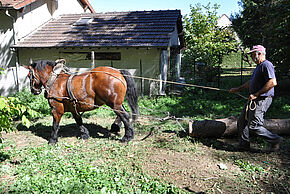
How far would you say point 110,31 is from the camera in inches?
477

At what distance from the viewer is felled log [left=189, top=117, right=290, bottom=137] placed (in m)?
5.41

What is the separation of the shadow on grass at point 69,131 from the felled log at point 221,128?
226 centimetres

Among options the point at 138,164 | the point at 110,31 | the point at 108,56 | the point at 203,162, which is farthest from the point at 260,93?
the point at 110,31

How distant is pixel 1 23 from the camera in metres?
12.1

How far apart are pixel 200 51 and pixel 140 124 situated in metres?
7.38

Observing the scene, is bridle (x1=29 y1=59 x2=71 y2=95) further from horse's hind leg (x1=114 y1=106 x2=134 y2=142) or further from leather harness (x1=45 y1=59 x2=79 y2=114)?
horse's hind leg (x1=114 y1=106 x2=134 y2=142)

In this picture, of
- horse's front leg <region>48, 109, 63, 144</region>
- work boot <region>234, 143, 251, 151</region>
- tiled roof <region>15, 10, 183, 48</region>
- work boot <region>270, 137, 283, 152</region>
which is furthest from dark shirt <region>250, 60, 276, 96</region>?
tiled roof <region>15, 10, 183, 48</region>

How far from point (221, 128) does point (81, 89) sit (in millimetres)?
3392

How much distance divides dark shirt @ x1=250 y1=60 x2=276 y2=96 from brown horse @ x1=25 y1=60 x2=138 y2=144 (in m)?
2.71

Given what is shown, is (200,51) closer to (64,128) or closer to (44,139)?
(64,128)

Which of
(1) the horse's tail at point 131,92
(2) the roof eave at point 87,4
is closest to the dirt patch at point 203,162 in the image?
(1) the horse's tail at point 131,92

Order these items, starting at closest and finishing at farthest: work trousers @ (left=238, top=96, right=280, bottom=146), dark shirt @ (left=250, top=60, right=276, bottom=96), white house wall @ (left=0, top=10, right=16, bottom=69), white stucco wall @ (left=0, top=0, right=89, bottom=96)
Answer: dark shirt @ (left=250, top=60, right=276, bottom=96) → work trousers @ (left=238, top=96, right=280, bottom=146) → white stucco wall @ (left=0, top=0, right=89, bottom=96) → white house wall @ (left=0, top=10, right=16, bottom=69)

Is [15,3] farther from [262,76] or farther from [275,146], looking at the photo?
[275,146]

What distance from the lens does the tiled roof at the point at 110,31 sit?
1098 centimetres
